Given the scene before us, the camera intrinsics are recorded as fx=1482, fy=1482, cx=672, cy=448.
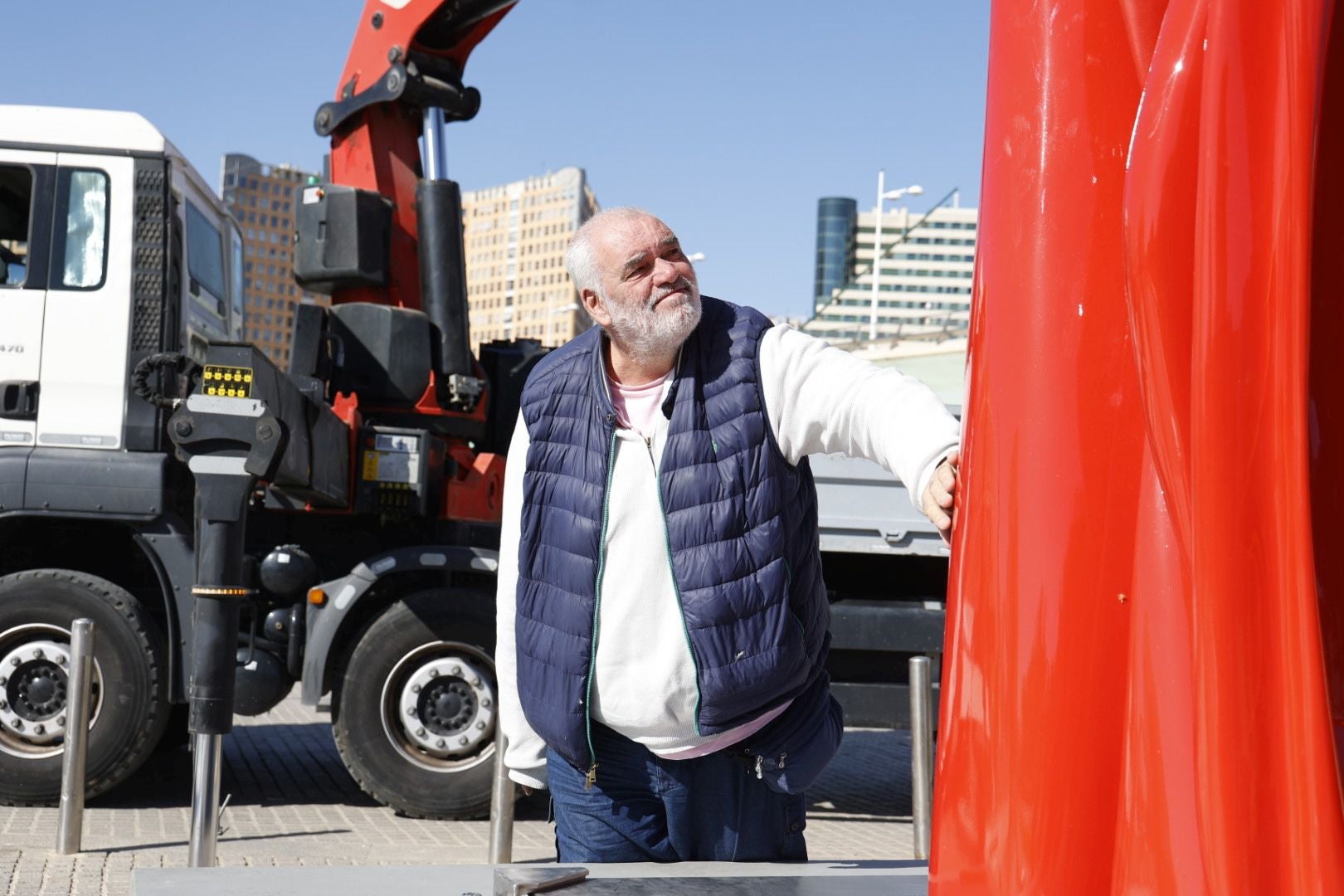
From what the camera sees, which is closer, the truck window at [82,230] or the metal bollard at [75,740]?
the metal bollard at [75,740]

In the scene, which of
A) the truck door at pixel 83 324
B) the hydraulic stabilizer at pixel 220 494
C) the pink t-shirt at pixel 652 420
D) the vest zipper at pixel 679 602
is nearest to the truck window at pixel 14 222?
the truck door at pixel 83 324

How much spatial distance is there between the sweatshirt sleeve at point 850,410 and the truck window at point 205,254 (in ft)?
18.5

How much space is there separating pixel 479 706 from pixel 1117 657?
590 centimetres

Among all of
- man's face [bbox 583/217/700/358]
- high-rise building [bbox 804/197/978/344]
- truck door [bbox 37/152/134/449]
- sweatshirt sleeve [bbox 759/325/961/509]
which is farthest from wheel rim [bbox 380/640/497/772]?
high-rise building [bbox 804/197/978/344]

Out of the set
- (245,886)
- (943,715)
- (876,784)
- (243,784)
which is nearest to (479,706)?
(243,784)

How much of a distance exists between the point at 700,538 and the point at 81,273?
17.6 ft

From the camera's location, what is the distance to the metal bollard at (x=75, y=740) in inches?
233

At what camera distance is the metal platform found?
5.70ft

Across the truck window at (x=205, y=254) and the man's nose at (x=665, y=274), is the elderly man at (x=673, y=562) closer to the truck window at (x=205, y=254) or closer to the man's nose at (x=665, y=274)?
the man's nose at (x=665, y=274)

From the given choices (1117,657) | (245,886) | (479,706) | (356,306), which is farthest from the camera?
(356,306)

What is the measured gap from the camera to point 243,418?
225 inches

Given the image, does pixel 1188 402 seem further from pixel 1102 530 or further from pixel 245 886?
pixel 245 886

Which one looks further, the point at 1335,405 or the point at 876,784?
the point at 876,784

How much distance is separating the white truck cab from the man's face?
4826mm
